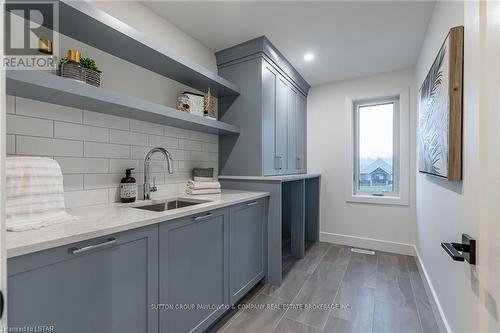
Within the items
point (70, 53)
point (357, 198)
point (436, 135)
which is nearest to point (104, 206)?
point (70, 53)

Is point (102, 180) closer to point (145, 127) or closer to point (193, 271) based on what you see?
point (145, 127)

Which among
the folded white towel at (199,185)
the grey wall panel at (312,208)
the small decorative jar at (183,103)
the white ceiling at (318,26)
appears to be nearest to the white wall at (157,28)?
the white ceiling at (318,26)

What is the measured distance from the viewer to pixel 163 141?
194 cm

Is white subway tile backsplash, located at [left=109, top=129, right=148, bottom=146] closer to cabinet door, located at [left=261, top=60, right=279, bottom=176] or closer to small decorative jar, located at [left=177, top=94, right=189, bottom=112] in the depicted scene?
small decorative jar, located at [left=177, top=94, right=189, bottom=112]

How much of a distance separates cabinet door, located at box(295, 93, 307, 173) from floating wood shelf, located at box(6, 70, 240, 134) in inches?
71.0

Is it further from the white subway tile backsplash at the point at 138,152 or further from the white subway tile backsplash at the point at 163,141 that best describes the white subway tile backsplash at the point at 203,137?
the white subway tile backsplash at the point at 138,152

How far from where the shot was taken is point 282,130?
2768 millimetres

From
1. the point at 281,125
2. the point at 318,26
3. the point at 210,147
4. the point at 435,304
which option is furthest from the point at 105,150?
the point at 435,304

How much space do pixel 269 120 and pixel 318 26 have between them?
980mm

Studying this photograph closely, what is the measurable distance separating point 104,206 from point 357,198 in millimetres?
3025

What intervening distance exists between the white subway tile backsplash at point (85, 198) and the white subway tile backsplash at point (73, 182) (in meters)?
0.03

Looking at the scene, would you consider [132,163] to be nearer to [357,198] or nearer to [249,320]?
[249,320]

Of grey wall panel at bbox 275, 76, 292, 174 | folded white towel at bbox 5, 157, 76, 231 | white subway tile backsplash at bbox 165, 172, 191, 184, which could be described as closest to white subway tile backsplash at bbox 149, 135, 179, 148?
white subway tile backsplash at bbox 165, 172, 191, 184

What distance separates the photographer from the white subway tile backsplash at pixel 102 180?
1.45 metres
